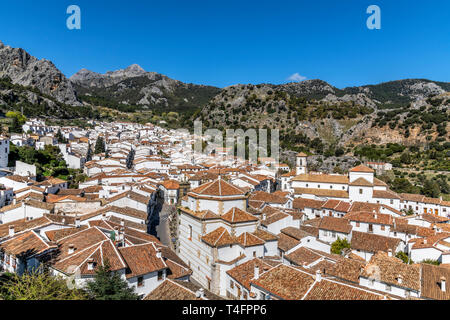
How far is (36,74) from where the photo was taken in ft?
408

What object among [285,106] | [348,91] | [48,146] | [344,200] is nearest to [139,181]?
[48,146]

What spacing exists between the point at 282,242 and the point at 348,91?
163551 millimetres

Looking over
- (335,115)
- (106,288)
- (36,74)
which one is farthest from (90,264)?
(36,74)

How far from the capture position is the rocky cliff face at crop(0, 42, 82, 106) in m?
124

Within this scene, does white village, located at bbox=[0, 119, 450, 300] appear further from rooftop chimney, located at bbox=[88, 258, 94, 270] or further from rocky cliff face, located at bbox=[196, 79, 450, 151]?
rocky cliff face, located at bbox=[196, 79, 450, 151]

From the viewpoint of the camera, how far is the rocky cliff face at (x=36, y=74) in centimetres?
12381

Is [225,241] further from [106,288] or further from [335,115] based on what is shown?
[335,115]

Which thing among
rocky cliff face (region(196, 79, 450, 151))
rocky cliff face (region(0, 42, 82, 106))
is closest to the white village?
rocky cliff face (region(196, 79, 450, 151))

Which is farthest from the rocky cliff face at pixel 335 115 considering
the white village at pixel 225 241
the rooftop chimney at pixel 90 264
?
the rooftop chimney at pixel 90 264

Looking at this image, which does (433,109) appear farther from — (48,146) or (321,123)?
(48,146)

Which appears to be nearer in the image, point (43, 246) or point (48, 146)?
point (43, 246)

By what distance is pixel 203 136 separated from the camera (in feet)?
328

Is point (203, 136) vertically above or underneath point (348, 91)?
underneath
